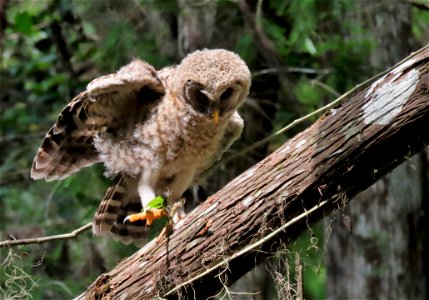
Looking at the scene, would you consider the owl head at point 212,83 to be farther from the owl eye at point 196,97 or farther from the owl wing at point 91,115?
the owl wing at point 91,115

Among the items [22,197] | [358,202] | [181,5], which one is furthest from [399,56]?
[22,197]

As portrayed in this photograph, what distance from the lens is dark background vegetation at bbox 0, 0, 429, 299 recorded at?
4.27 m

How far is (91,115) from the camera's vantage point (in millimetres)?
3055

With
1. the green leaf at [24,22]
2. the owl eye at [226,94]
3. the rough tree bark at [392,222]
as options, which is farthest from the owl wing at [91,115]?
the rough tree bark at [392,222]

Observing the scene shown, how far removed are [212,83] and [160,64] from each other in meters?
1.64

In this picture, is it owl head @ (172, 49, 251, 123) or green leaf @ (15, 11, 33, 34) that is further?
green leaf @ (15, 11, 33, 34)

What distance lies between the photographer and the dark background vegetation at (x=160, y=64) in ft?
14.0

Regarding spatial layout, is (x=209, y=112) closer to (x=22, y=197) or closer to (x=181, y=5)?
(x=181, y=5)

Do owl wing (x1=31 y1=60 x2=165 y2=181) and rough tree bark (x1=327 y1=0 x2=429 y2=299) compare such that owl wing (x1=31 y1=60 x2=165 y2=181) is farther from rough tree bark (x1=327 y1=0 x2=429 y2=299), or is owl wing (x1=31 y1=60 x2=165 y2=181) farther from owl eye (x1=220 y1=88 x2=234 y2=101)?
rough tree bark (x1=327 y1=0 x2=429 y2=299)

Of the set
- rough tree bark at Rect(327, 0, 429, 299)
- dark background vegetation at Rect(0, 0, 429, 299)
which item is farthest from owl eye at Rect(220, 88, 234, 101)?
rough tree bark at Rect(327, 0, 429, 299)

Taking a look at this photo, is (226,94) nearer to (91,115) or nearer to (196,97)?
(196,97)

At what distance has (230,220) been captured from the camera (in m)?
2.35

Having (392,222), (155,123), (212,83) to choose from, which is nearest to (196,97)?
(212,83)

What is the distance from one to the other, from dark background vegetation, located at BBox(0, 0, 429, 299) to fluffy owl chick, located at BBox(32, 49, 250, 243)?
2.07ft
